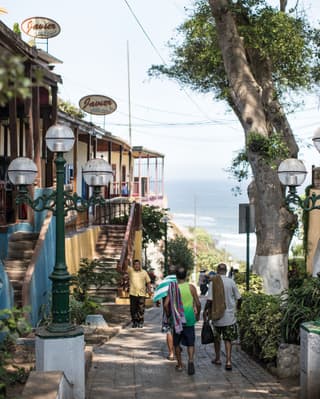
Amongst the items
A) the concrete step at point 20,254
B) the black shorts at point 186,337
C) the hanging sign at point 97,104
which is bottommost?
the black shorts at point 186,337

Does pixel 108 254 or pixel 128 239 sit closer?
pixel 108 254

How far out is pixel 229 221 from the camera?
19788 centimetres

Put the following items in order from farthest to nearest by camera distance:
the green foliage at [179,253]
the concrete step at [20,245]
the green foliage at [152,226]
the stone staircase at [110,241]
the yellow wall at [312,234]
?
the green foliage at [179,253] → the green foliage at [152,226] → the stone staircase at [110,241] → the yellow wall at [312,234] → the concrete step at [20,245]

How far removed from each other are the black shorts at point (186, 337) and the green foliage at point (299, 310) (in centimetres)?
120

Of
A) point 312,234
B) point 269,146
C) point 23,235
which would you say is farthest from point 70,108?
point 269,146

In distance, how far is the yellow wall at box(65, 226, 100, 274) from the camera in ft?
52.5

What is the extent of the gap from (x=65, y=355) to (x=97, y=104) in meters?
17.3

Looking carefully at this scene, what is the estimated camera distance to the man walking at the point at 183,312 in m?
8.69

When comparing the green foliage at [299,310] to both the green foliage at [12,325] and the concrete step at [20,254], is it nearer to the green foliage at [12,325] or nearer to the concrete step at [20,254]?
the green foliage at [12,325]

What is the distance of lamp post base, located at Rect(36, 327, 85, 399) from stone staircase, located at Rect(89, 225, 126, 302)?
337 inches

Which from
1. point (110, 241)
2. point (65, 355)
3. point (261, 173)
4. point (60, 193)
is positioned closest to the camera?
point (65, 355)

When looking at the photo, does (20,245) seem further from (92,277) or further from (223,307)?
(223,307)

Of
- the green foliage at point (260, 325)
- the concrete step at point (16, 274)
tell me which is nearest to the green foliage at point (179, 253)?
the concrete step at point (16, 274)

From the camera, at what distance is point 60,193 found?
7352 mm
